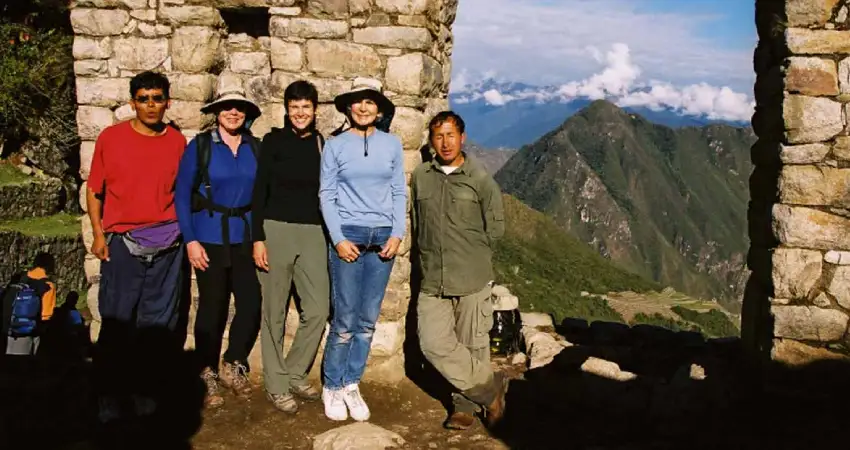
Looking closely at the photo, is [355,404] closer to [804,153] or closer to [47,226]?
[804,153]

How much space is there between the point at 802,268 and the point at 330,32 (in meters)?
4.23

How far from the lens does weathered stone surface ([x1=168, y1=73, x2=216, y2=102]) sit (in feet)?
18.6

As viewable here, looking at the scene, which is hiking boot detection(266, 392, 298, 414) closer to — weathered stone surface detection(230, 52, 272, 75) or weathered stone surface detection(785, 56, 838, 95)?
weathered stone surface detection(230, 52, 272, 75)

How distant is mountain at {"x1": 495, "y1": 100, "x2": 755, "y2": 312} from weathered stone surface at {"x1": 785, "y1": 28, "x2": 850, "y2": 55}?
5837 inches

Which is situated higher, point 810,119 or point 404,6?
point 404,6

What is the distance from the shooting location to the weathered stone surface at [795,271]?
5.36 m

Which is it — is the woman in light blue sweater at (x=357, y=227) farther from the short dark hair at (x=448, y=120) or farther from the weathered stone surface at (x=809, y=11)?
the weathered stone surface at (x=809, y=11)

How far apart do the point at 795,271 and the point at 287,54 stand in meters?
4.45

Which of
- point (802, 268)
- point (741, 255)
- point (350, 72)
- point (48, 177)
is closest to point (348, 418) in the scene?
point (350, 72)

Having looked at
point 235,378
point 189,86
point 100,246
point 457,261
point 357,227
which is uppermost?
point 189,86

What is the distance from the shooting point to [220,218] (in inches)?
193

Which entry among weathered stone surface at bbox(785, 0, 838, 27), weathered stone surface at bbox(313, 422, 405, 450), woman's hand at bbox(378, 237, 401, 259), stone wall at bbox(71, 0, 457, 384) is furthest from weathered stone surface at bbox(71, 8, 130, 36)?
weathered stone surface at bbox(785, 0, 838, 27)

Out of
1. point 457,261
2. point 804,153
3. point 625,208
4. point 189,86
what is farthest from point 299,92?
point 625,208

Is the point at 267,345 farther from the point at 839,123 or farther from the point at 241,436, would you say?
the point at 839,123
